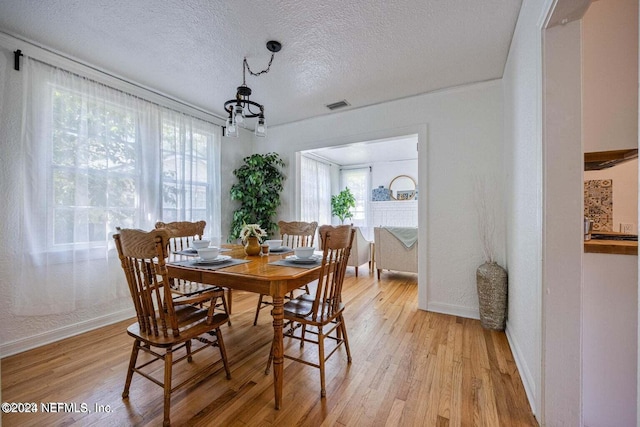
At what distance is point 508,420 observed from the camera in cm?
137

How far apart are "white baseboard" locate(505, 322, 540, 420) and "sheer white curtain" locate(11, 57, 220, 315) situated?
3416 millimetres

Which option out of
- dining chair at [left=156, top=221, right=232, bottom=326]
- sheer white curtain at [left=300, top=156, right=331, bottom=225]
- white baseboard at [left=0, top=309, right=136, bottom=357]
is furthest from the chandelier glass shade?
sheer white curtain at [left=300, top=156, right=331, bottom=225]

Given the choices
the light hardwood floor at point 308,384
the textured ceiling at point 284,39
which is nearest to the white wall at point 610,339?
the light hardwood floor at point 308,384

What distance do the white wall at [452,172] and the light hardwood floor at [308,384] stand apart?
0.47 m

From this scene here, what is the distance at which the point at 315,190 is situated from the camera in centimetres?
654

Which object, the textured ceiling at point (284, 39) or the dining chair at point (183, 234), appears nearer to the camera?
the textured ceiling at point (284, 39)

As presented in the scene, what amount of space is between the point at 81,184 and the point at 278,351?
7.74ft

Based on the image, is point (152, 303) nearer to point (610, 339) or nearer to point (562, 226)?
point (562, 226)

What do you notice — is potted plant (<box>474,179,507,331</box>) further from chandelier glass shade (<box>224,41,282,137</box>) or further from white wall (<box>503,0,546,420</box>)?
chandelier glass shade (<box>224,41,282,137</box>)

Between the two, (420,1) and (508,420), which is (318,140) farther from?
(508,420)

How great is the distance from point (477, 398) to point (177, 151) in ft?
11.8

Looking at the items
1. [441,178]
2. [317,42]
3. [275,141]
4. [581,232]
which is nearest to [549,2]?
[581,232]

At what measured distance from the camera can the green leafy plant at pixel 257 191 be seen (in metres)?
3.78

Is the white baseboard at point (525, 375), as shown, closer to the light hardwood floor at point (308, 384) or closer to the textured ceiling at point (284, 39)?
the light hardwood floor at point (308, 384)
